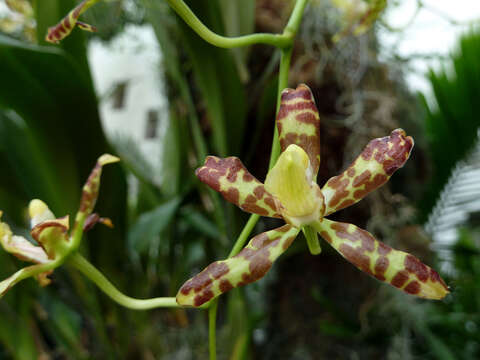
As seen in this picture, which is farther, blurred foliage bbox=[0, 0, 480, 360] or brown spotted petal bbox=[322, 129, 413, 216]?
blurred foliage bbox=[0, 0, 480, 360]

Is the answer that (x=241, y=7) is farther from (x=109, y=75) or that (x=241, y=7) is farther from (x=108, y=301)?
(x=109, y=75)

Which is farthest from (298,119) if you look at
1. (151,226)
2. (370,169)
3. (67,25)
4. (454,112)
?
(454,112)

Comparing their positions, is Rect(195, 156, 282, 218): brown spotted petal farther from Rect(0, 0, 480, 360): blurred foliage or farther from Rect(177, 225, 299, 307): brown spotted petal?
Rect(0, 0, 480, 360): blurred foliage

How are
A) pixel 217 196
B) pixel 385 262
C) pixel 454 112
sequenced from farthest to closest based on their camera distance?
pixel 454 112, pixel 217 196, pixel 385 262

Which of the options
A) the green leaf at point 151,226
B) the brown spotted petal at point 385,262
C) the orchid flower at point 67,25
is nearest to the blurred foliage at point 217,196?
the green leaf at point 151,226

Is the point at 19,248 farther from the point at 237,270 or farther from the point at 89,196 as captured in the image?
the point at 237,270

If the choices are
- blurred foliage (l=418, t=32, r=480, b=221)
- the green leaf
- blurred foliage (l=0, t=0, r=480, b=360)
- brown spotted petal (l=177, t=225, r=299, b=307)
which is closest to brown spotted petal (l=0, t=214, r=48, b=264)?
brown spotted petal (l=177, t=225, r=299, b=307)
